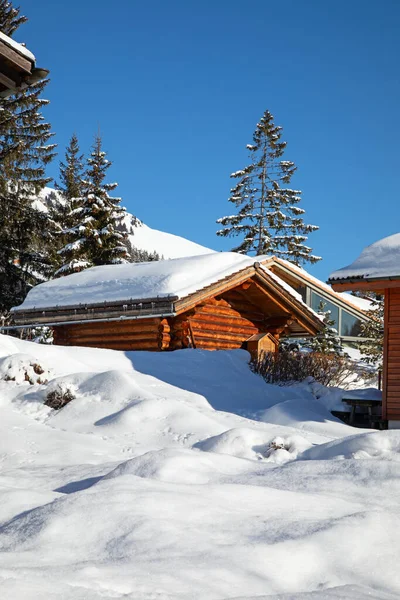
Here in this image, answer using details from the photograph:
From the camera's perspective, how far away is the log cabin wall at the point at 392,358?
1279 cm

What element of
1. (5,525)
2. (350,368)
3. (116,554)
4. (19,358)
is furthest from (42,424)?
(350,368)

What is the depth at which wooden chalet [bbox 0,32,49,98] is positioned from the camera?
723cm

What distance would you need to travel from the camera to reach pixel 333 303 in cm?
3506

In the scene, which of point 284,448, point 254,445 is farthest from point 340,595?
point 254,445

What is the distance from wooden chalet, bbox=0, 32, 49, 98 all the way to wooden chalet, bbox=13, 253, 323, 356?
28.0 feet

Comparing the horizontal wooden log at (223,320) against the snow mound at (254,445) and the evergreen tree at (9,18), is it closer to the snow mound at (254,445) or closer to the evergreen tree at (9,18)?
the snow mound at (254,445)

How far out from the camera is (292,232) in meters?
39.7

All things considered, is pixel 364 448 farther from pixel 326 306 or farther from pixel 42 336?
pixel 326 306

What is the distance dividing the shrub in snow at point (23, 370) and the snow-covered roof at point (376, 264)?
569 cm

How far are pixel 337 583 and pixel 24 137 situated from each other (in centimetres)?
2753

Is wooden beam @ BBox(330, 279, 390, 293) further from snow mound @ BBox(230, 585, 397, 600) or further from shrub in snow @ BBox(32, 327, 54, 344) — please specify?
shrub in snow @ BBox(32, 327, 54, 344)

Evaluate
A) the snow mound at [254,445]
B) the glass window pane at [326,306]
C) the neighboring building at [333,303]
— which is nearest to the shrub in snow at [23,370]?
the snow mound at [254,445]

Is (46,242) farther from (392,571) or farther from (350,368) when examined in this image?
(392,571)

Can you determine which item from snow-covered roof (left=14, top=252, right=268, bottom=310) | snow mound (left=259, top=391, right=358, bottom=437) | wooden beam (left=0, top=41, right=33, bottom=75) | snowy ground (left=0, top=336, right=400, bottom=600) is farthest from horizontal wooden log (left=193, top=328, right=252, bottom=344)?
wooden beam (left=0, top=41, right=33, bottom=75)
